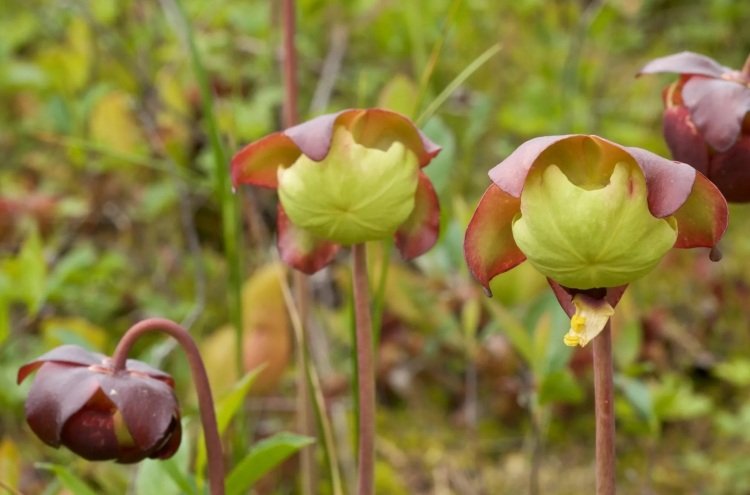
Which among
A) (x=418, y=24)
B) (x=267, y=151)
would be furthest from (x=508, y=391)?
(x=267, y=151)

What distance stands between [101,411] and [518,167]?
0.31 meters

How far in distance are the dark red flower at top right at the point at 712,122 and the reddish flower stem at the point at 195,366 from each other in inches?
13.7

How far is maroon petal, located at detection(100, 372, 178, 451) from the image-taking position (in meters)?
0.63

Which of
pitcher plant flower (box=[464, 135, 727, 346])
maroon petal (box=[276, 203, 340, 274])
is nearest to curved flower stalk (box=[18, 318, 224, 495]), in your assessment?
maroon petal (box=[276, 203, 340, 274])

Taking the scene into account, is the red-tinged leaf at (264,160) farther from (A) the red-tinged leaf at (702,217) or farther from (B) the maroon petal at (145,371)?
(A) the red-tinged leaf at (702,217)

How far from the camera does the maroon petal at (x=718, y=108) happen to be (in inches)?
25.8

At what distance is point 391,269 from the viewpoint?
1.47 metres

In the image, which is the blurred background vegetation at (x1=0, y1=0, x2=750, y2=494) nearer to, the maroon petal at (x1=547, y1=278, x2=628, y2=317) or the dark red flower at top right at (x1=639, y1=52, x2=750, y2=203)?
the dark red flower at top right at (x1=639, y1=52, x2=750, y2=203)

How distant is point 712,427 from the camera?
163 cm

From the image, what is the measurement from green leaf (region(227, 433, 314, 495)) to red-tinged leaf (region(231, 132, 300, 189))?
180 millimetres

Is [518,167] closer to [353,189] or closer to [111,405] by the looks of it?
[353,189]

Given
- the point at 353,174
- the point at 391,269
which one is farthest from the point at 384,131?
the point at 391,269

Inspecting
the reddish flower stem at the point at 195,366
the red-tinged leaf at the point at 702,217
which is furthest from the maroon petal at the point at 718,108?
the reddish flower stem at the point at 195,366

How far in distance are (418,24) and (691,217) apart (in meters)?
0.87
